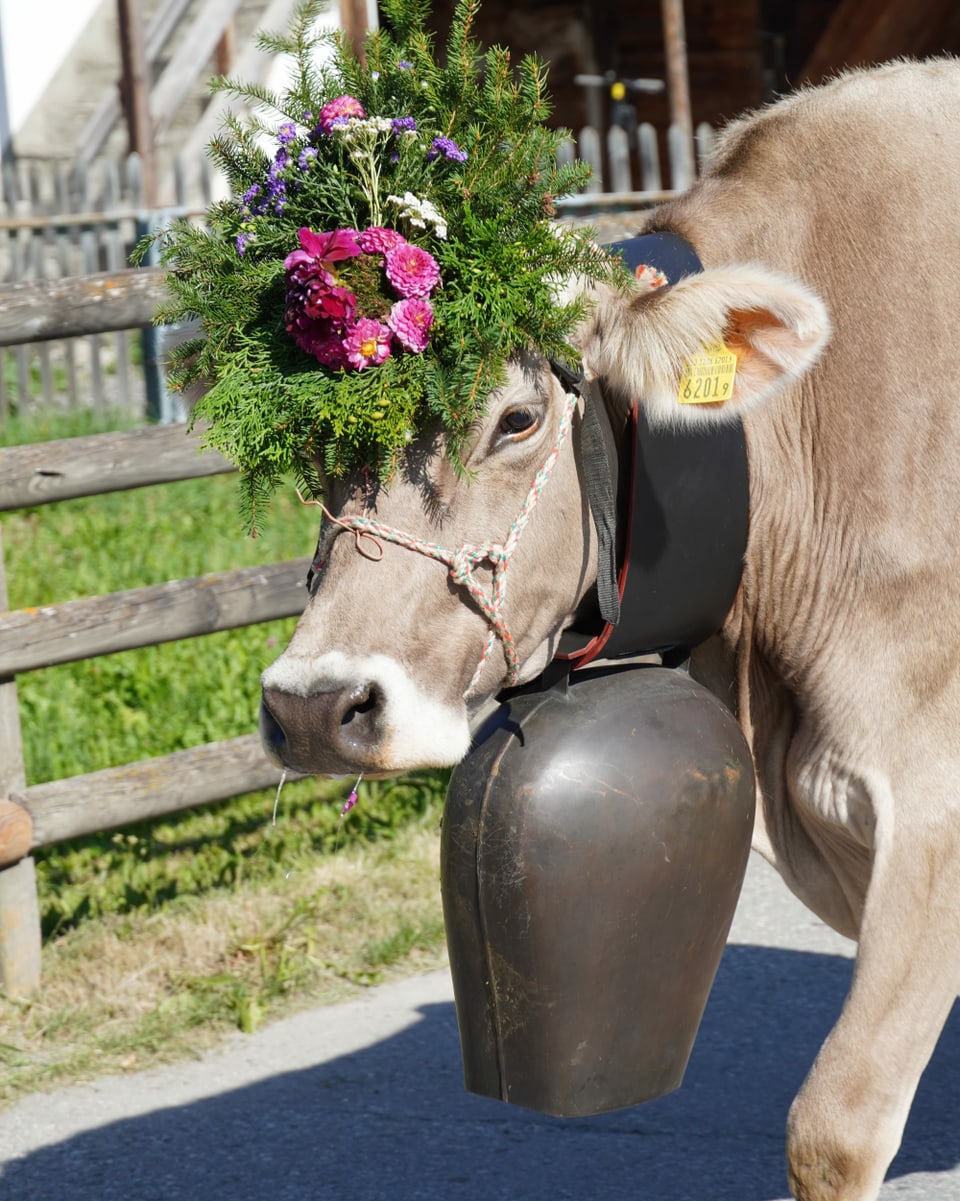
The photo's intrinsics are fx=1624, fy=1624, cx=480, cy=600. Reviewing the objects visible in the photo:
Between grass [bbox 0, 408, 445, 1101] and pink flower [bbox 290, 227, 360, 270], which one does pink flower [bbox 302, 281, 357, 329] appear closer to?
pink flower [bbox 290, 227, 360, 270]

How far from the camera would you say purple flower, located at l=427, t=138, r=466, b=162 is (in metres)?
2.26

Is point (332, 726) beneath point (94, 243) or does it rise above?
beneath

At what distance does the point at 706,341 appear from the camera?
7.46 feet

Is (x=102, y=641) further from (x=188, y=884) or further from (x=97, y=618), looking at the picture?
(x=188, y=884)

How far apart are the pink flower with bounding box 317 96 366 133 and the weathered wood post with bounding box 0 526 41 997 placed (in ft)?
6.34

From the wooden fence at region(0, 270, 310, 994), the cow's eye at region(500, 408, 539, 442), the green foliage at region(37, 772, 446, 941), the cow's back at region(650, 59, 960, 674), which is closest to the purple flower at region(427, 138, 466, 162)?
the cow's eye at region(500, 408, 539, 442)

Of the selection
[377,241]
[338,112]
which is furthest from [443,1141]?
[338,112]

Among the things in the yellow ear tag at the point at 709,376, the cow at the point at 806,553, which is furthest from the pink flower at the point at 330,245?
the yellow ear tag at the point at 709,376

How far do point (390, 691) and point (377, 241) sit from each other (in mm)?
609

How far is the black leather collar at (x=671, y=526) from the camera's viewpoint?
246cm

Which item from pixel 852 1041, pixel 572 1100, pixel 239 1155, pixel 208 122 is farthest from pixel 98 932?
pixel 208 122

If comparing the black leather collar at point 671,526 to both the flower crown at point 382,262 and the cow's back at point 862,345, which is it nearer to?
the cow's back at point 862,345

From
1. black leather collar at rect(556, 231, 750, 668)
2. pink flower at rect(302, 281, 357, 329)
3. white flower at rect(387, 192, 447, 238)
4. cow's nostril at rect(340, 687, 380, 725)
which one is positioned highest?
white flower at rect(387, 192, 447, 238)

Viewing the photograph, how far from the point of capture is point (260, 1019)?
12.1 ft
